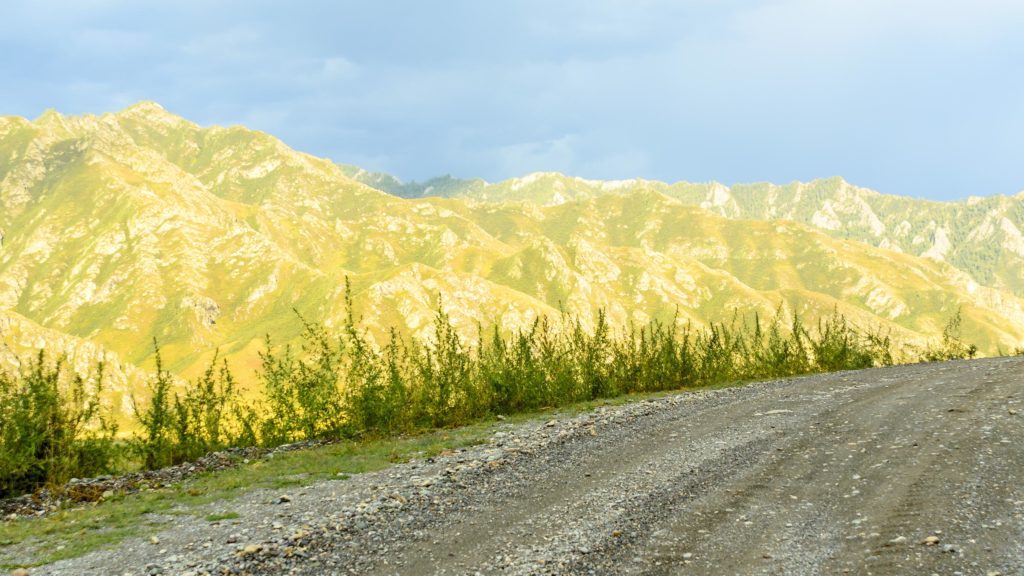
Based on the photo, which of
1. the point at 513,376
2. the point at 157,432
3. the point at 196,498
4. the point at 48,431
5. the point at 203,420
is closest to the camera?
the point at 196,498

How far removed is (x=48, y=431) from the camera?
45.6 feet

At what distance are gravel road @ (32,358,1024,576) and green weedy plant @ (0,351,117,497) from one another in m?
6.00

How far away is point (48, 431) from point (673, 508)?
13613mm

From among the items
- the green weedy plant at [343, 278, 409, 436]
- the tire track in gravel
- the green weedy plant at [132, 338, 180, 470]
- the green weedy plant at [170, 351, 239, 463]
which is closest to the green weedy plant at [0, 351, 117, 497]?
the green weedy plant at [132, 338, 180, 470]

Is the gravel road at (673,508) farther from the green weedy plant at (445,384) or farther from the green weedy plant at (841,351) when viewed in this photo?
the green weedy plant at (841,351)

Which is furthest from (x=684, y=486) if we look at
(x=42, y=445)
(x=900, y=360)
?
(x=900, y=360)

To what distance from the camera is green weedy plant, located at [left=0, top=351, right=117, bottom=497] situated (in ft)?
43.4

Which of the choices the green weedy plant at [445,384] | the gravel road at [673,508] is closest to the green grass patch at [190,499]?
the gravel road at [673,508]

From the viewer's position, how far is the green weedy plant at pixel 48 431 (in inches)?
521

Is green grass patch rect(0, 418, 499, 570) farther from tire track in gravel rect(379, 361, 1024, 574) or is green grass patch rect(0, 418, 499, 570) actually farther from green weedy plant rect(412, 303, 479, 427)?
tire track in gravel rect(379, 361, 1024, 574)

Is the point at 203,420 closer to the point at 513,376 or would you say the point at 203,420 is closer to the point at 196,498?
the point at 196,498

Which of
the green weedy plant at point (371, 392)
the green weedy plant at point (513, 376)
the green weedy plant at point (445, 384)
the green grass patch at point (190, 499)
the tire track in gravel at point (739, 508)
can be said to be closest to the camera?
the tire track in gravel at point (739, 508)

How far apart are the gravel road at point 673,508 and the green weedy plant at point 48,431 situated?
600 cm

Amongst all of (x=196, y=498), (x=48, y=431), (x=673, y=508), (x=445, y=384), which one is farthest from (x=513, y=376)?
(x=48, y=431)
